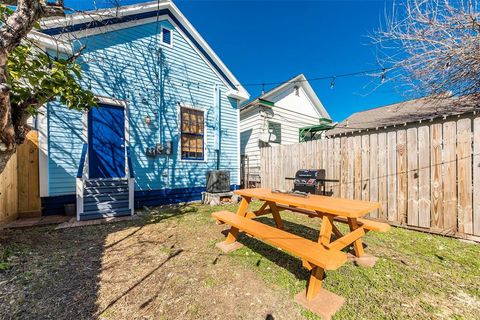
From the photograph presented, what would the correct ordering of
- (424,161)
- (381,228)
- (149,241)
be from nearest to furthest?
(381,228) < (149,241) < (424,161)

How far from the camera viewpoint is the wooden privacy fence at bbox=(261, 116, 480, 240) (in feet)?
10.8

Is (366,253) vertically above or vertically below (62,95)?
below

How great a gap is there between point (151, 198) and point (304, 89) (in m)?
9.76

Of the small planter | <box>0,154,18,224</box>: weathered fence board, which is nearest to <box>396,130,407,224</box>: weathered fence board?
the small planter

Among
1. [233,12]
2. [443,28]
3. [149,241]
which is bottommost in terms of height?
[149,241]

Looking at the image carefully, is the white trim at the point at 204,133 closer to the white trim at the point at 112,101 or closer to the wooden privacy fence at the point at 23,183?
the white trim at the point at 112,101

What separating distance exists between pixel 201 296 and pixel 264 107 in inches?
329

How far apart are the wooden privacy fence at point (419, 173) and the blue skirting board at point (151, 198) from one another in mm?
4485

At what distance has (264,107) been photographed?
9234 mm

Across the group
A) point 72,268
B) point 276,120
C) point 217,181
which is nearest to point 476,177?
point 217,181

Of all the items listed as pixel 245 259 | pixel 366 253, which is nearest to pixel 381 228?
pixel 366 253

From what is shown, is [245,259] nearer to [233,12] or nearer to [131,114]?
[131,114]

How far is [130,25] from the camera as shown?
6.02m

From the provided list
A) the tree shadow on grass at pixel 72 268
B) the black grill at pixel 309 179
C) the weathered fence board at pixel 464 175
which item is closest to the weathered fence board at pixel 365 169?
the black grill at pixel 309 179
